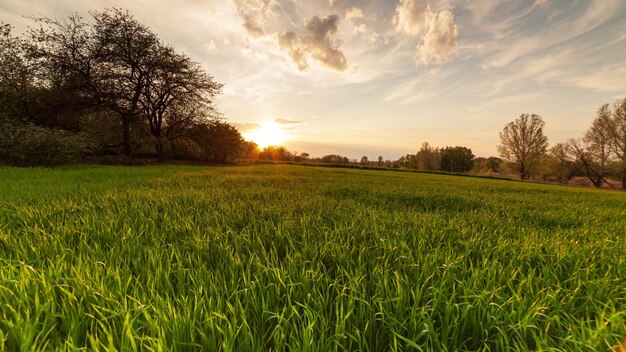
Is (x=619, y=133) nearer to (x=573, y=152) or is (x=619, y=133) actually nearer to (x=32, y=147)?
(x=573, y=152)

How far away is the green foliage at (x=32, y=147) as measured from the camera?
42.2ft

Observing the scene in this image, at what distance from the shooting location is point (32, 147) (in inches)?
520

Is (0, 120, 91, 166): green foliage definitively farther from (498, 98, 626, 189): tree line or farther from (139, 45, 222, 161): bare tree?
(498, 98, 626, 189): tree line

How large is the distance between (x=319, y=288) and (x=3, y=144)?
20198mm

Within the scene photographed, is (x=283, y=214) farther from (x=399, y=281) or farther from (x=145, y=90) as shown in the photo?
(x=145, y=90)

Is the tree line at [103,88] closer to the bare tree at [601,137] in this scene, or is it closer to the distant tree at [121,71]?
the distant tree at [121,71]

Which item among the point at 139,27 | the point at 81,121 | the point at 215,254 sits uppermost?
the point at 139,27

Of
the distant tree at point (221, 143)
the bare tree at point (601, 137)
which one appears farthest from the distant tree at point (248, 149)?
the bare tree at point (601, 137)

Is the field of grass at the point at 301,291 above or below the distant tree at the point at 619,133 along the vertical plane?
below

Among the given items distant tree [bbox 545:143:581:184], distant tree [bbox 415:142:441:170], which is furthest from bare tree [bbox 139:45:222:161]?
distant tree [bbox 415:142:441:170]

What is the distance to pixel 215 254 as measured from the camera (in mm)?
2250

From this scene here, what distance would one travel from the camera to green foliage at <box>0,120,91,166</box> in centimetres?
1286

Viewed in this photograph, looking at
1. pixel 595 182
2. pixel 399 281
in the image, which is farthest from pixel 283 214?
pixel 595 182

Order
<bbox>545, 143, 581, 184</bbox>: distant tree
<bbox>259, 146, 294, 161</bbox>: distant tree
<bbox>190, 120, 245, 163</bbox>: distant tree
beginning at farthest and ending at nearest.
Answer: <bbox>259, 146, 294, 161</bbox>: distant tree
<bbox>545, 143, 581, 184</bbox>: distant tree
<bbox>190, 120, 245, 163</bbox>: distant tree
